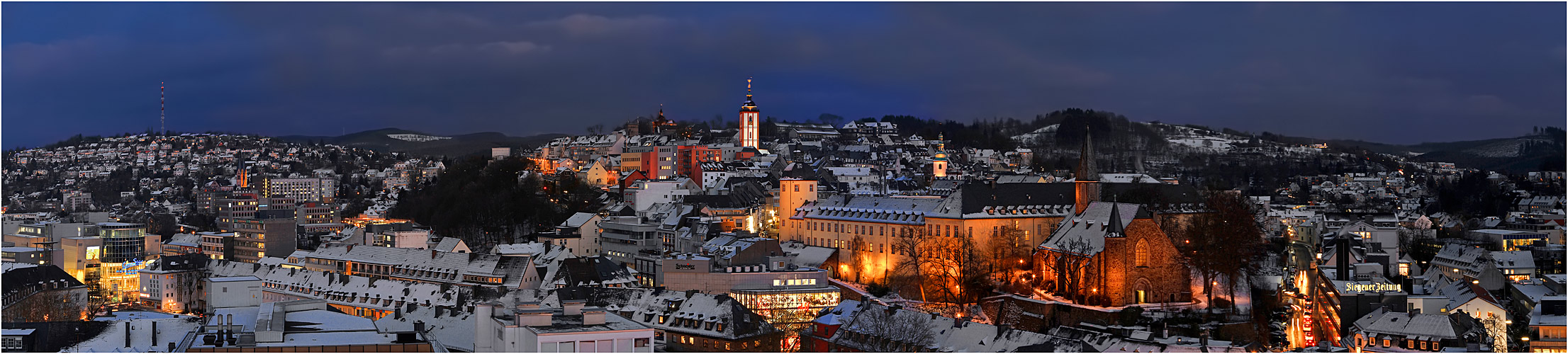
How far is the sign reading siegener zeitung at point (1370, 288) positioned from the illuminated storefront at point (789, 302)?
55.9 ft

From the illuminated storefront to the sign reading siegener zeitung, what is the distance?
55.9 feet

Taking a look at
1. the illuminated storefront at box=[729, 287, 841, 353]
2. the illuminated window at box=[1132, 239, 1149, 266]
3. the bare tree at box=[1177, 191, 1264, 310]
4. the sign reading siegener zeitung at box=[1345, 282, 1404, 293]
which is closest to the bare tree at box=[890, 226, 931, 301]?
the illuminated storefront at box=[729, 287, 841, 353]

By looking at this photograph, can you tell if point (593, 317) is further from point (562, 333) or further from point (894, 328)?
point (894, 328)

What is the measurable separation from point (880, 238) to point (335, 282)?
21.6 meters

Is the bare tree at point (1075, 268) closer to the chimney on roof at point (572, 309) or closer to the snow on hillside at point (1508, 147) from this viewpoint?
the chimney on roof at point (572, 309)

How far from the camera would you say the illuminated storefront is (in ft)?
165

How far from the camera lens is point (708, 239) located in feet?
209

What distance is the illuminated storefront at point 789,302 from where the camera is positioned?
165 feet

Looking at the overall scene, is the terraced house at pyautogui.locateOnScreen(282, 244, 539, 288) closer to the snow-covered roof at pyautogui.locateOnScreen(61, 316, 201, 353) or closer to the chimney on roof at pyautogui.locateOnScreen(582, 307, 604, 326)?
the snow-covered roof at pyautogui.locateOnScreen(61, 316, 201, 353)

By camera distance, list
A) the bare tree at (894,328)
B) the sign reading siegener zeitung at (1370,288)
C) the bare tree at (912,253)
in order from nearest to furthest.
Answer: the bare tree at (894,328)
the sign reading siegener zeitung at (1370,288)
the bare tree at (912,253)

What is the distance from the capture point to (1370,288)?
48.2 meters

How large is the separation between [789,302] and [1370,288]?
19.4 metres

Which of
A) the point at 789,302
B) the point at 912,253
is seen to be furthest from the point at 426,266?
the point at 912,253

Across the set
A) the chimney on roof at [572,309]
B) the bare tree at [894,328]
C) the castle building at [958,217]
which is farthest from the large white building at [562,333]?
the castle building at [958,217]
